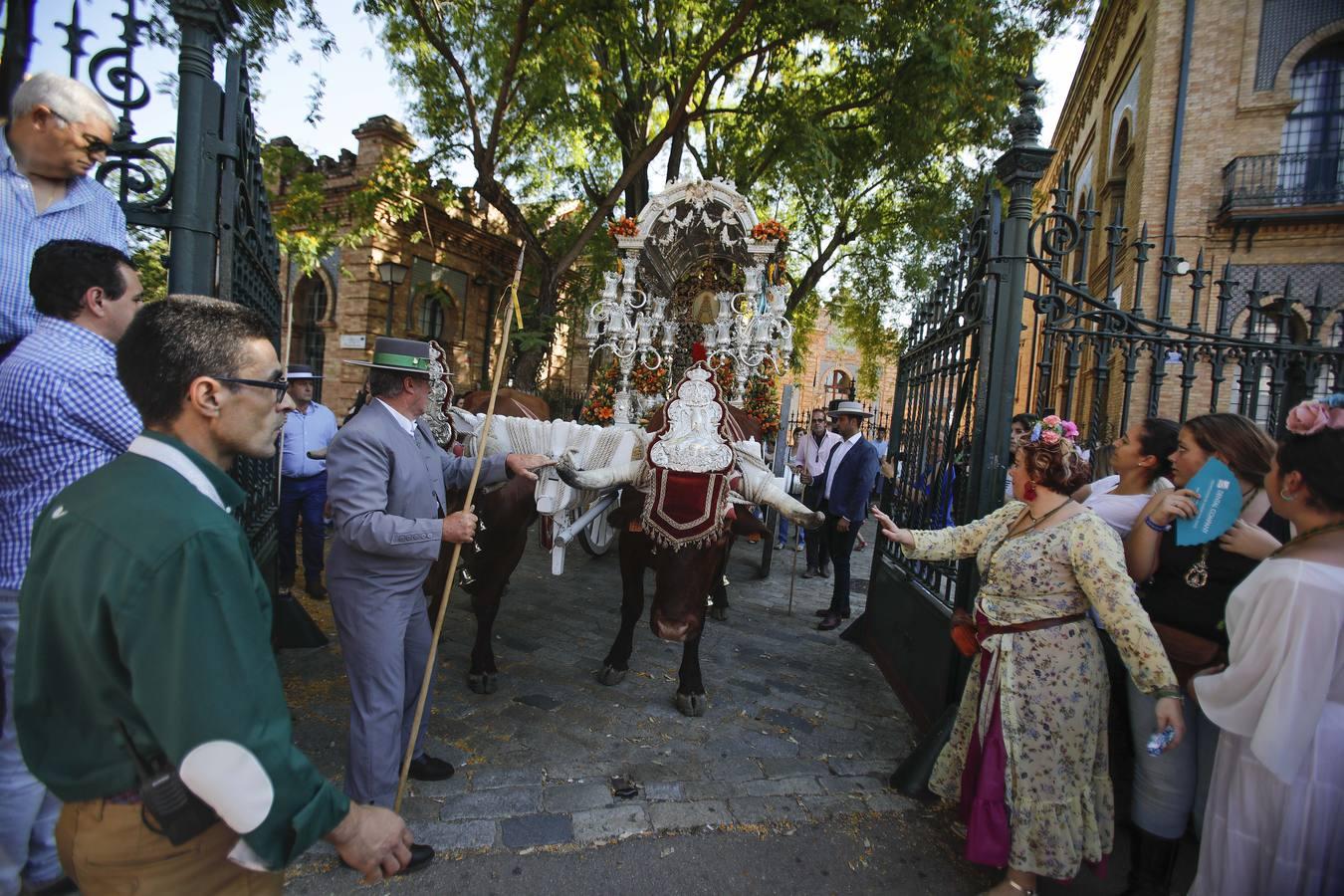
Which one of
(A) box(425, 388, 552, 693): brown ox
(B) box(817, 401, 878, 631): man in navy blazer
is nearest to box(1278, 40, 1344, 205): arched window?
(B) box(817, 401, 878, 631): man in navy blazer

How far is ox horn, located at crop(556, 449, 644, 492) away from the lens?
166 inches

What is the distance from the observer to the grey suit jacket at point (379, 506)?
269 centimetres

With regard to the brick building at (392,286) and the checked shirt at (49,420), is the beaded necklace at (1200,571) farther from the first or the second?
the brick building at (392,286)

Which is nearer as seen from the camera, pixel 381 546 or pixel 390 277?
pixel 381 546

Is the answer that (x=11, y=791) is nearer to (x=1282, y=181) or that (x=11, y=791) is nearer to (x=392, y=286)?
(x=392, y=286)

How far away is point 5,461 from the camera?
216 centimetres

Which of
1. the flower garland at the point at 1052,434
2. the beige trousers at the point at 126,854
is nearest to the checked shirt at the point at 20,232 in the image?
the beige trousers at the point at 126,854

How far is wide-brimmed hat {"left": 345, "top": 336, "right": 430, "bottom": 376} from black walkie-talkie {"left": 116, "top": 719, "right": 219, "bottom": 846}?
1.97 meters

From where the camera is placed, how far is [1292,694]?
6.20ft

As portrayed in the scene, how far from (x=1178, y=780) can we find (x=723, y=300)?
7.32 metres

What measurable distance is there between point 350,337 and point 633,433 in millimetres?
13729

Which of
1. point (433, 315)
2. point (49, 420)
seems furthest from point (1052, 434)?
point (433, 315)

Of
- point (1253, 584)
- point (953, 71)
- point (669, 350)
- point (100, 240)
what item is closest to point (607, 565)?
point (669, 350)

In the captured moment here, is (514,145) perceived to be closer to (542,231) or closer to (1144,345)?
(542,231)
